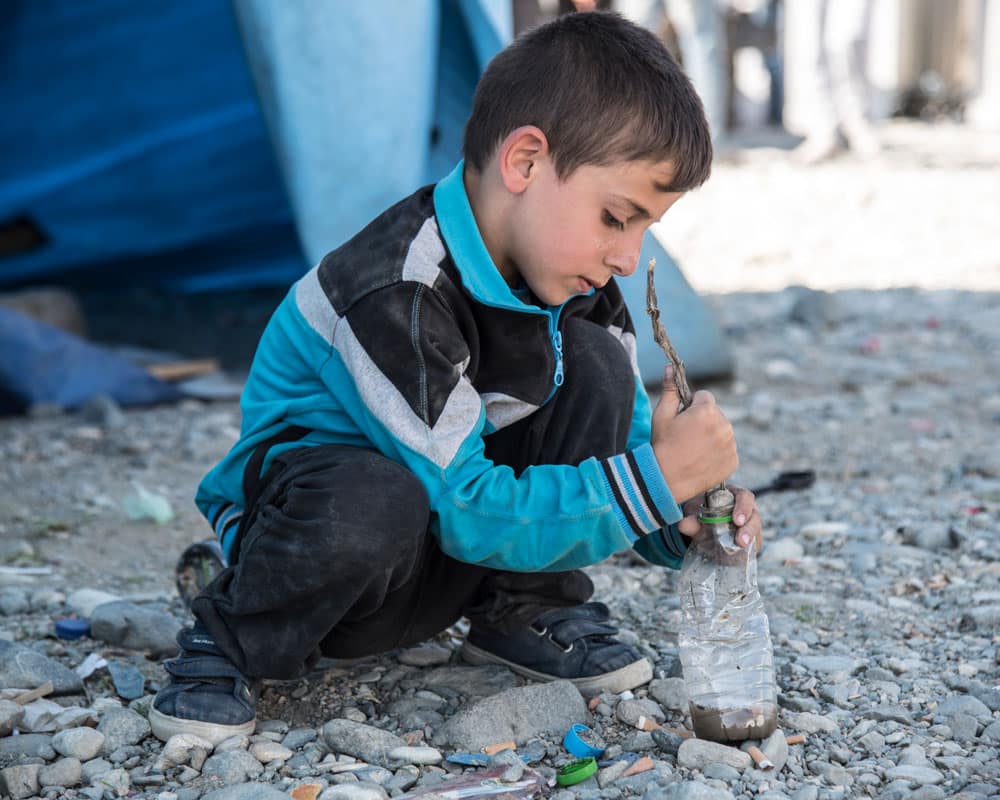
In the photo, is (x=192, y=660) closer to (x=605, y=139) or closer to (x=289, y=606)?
(x=289, y=606)

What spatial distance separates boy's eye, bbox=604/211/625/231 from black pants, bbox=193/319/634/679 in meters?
0.28

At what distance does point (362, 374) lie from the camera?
1887 millimetres

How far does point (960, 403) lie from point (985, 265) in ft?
8.61

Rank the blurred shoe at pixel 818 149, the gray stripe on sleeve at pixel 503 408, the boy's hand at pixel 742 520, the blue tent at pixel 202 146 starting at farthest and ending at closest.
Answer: the blurred shoe at pixel 818 149 → the blue tent at pixel 202 146 → the gray stripe on sleeve at pixel 503 408 → the boy's hand at pixel 742 520

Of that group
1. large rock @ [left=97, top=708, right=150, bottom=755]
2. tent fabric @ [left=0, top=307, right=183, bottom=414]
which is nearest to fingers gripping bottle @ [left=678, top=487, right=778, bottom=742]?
large rock @ [left=97, top=708, right=150, bottom=755]

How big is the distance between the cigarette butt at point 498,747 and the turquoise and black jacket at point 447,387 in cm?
29

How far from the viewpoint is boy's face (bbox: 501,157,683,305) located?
76.7 inches

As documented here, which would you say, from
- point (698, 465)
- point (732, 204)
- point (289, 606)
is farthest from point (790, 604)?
point (732, 204)

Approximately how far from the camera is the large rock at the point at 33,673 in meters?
2.15

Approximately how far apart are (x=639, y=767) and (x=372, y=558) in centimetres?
49

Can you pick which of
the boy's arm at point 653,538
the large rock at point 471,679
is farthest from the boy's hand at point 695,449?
the large rock at point 471,679

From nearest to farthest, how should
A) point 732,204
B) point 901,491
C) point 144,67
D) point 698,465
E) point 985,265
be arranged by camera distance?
point 698,465
point 901,491
point 144,67
point 985,265
point 732,204

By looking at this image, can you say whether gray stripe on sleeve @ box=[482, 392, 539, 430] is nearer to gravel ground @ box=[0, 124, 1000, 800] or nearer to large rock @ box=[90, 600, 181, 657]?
gravel ground @ box=[0, 124, 1000, 800]

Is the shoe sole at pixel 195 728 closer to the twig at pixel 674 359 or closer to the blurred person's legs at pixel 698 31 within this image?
the twig at pixel 674 359
